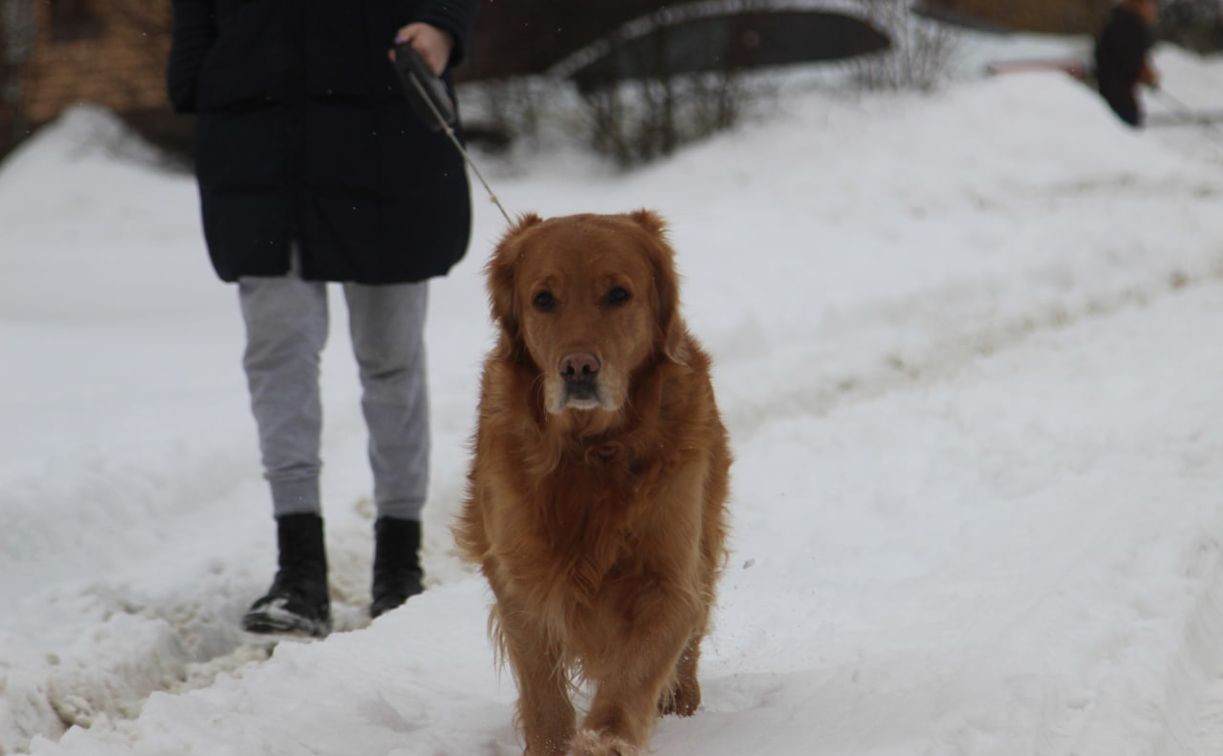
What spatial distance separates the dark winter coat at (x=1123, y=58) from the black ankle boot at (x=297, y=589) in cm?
1360

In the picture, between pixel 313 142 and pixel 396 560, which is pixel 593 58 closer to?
pixel 313 142

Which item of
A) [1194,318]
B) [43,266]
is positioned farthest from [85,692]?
[43,266]

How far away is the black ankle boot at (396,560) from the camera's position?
378 centimetres

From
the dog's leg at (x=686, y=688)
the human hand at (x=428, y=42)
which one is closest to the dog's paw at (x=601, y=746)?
the dog's leg at (x=686, y=688)

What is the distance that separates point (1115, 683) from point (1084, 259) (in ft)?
20.8

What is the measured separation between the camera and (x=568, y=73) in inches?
499

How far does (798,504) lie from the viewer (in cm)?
445

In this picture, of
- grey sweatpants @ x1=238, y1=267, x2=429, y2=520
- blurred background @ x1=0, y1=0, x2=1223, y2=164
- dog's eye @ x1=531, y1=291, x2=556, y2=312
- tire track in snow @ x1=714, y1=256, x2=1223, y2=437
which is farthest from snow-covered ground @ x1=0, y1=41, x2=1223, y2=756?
blurred background @ x1=0, y1=0, x2=1223, y2=164

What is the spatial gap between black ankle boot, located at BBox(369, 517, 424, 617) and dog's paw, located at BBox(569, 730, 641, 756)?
4.46 ft

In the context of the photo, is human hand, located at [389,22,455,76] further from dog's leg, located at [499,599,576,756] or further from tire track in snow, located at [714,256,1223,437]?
tire track in snow, located at [714,256,1223,437]

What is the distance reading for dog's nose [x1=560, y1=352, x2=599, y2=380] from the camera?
8.34ft

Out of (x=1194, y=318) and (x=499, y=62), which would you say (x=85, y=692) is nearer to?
(x=1194, y=318)

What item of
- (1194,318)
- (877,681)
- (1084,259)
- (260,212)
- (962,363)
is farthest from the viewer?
(1084,259)

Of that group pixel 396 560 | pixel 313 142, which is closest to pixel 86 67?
pixel 313 142
